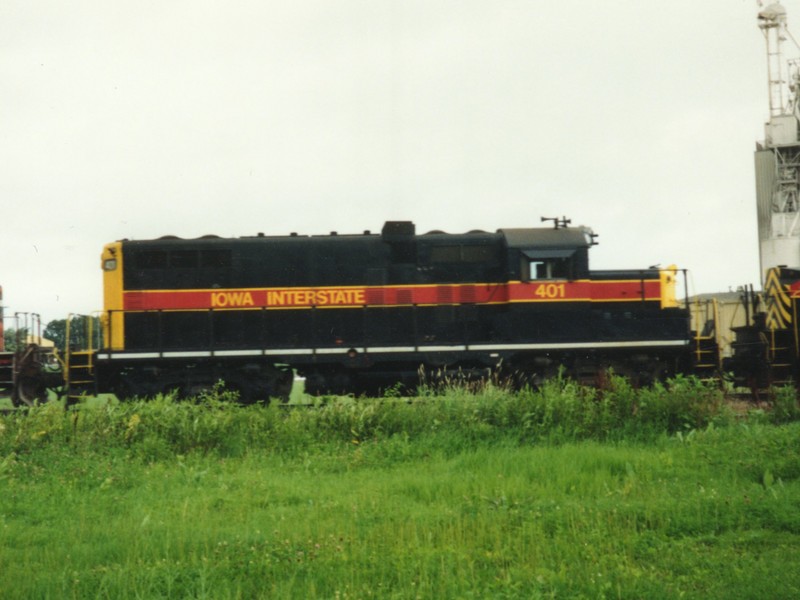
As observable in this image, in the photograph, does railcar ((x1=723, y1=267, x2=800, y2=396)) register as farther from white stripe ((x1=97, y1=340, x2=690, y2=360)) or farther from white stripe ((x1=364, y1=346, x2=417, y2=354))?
white stripe ((x1=364, y1=346, x2=417, y2=354))

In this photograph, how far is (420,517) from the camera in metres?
6.41

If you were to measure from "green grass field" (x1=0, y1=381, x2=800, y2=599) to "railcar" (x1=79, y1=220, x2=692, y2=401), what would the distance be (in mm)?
3949

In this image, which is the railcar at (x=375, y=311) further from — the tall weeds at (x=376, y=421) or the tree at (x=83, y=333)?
the tall weeds at (x=376, y=421)

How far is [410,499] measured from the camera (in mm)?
7125

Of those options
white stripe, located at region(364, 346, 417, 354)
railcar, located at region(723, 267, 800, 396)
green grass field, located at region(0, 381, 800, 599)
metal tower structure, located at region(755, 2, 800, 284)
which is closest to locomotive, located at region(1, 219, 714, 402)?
white stripe, located at region(364, 346, 417, 354)

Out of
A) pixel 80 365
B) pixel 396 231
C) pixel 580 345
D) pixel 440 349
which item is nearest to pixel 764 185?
pixel 580 345

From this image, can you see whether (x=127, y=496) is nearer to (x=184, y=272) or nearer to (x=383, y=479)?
(x=383, y=479)

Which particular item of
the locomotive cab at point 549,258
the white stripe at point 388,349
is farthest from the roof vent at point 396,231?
the white stripe at point 388,349

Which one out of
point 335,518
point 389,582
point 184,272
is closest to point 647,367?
point 184,272

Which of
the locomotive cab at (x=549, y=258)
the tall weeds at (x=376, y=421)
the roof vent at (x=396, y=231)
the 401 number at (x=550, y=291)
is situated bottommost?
the tall weeds at (x=376, y=421)

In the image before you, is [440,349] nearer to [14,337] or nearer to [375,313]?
[375,313]

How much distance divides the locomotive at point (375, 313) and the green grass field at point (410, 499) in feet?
13.0

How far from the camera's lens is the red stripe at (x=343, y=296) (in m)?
15.1

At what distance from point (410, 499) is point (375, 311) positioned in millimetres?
8259
